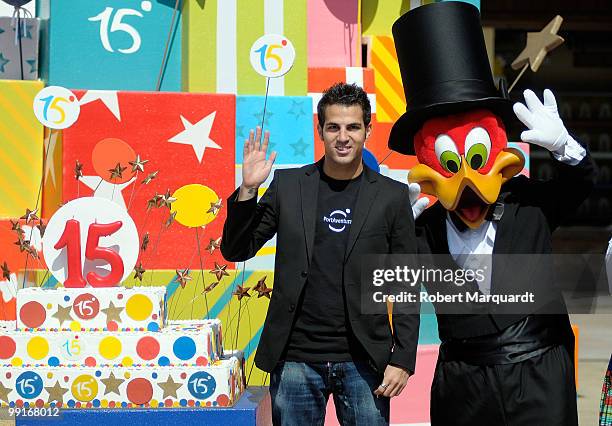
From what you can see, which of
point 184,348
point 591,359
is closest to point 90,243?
point 184,348

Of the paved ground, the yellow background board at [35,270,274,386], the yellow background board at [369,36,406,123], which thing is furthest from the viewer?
the paved ground

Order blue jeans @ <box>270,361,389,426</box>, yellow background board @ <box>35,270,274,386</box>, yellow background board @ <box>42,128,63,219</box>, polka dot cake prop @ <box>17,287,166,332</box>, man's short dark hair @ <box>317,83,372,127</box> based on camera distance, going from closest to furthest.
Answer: blue jeans @ <box>270,361,389,426</box>, man's short dark hair @ <box>317,83,372,127</box>, polka dot cake prop @ <box>17,287,166,332</box>, yellow background board @ <box>35,270,274,386</box>, yellow background board @ <box>42,128,63,219</box>

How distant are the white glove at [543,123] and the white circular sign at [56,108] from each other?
2.16 m

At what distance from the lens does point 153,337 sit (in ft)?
12.6

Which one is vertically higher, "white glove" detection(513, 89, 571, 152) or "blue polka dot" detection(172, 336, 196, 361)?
"white glove" detection(513, 89, 571, 152)

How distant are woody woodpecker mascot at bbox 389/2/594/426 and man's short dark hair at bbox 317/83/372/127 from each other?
0.33 meters

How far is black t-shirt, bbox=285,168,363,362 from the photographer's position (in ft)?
10.0

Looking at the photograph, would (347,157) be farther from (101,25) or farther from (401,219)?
(101,25)

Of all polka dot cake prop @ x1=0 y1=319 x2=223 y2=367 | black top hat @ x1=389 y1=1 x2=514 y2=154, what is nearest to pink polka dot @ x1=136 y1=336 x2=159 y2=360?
polka dot cake prop @ x1=0 y1=319 x2=223 y2=367

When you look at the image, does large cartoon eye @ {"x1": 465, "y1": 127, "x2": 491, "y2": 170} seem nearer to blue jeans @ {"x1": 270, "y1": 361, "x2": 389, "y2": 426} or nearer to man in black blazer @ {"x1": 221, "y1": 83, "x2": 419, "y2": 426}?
man in black blazer @ {"x1": 221, "y1": 83, "x2": 419, "y2": 426}

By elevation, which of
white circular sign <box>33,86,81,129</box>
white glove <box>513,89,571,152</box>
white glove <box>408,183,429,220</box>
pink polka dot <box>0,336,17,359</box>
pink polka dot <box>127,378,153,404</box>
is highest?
white circular sign <box>33,86,81,129</box>

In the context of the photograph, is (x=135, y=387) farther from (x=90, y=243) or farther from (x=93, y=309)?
(x=90, y=243)

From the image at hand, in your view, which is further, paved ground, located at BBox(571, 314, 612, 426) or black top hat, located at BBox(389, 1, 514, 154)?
paved ground, located at BBox(571, 314, 612, 426)

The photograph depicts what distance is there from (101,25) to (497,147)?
339 centimetres
